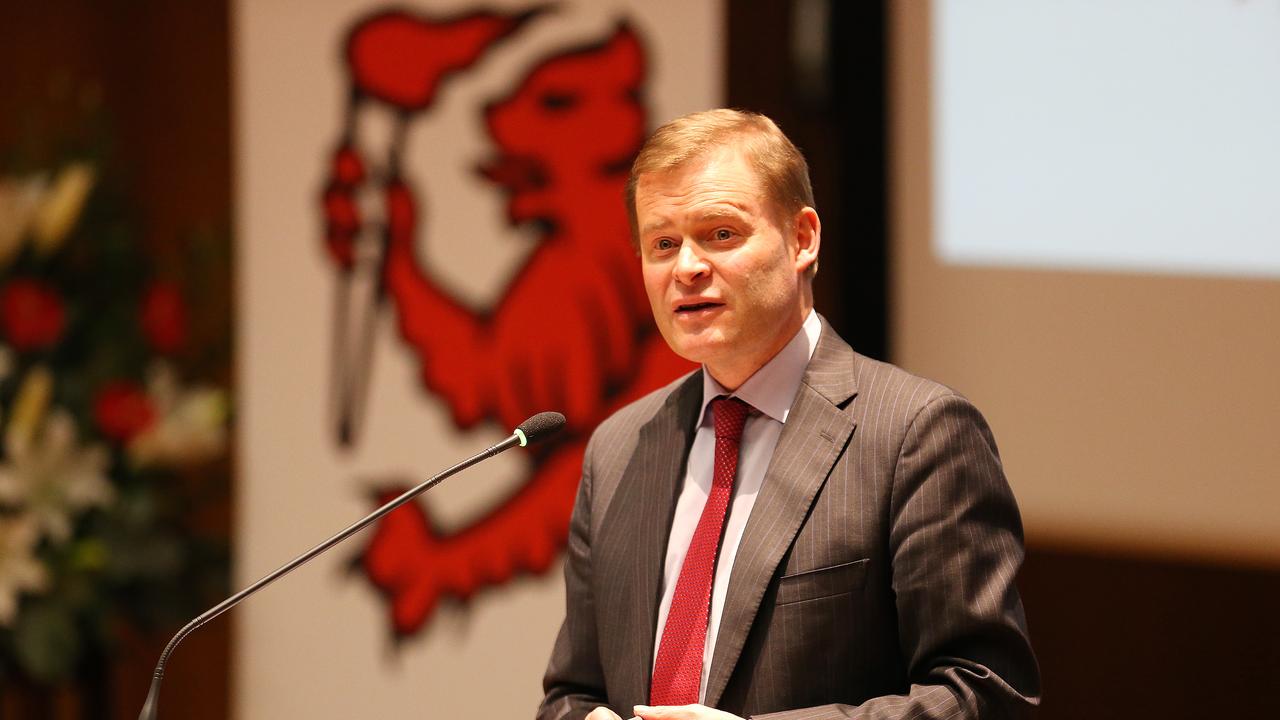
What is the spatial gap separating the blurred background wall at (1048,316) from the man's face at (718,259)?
1.16 m

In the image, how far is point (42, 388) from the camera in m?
3.22

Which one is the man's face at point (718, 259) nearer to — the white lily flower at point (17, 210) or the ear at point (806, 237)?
the ear at point (806, 237)

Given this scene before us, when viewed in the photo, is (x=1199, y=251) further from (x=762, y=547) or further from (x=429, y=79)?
(x=429, y=79)

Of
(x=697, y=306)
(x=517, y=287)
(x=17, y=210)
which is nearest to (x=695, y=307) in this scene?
(x=697, y=306)

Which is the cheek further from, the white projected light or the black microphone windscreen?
the white projected light

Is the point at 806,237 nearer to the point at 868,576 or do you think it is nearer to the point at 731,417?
the point at 731,417

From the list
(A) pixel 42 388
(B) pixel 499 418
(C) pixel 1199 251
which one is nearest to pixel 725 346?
(C) pixel 1199 251

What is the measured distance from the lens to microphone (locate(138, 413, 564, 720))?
154cm

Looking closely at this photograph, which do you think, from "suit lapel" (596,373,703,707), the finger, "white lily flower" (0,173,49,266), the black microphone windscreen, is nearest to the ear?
"suit lapel" (596,373,703,707)

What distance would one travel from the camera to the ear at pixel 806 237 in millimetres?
1719

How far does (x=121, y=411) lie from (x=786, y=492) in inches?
88.4

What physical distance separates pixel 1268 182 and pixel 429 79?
1.79 metres

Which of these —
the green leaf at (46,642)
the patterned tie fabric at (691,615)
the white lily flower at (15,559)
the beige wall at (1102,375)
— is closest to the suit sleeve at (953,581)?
the patterned tie fabric at (691,615)

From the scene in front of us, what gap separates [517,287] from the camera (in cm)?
323
